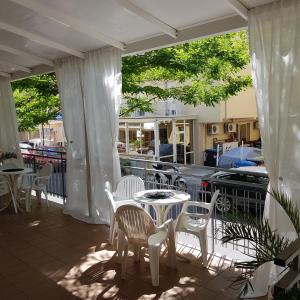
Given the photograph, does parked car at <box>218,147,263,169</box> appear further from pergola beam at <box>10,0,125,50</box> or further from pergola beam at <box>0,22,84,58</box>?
pergola beam at <box>10,0,125,50</box>

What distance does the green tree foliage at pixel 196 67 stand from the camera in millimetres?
7438

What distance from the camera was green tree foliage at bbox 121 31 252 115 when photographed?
7438 millimetres

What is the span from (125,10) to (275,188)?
2.32 m

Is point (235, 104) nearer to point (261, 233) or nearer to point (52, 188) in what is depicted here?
point (52, 188)

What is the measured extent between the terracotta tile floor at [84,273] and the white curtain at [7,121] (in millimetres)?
2991

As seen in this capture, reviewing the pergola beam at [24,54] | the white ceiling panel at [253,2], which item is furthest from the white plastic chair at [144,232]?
the pergola beam at [24,54]

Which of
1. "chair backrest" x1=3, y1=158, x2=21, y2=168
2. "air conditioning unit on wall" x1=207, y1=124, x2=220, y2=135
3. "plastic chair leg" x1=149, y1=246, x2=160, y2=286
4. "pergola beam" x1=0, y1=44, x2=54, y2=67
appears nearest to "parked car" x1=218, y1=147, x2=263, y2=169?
"air conditioning unit on wall" x1=207, y1=124, x2=220, y2=135

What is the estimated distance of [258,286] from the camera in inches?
126

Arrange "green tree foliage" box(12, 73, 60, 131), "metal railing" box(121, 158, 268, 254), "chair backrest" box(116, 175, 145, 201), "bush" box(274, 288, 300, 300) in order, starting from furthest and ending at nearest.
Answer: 1. "green tree foliage" box(12, 73, 60, 131)
2. "chair backrest" box(116, 175, 145, 201)
3. "metal railing" box(121, 158, 268, 254)
4. "bush" box(274, 288, 300, 300)

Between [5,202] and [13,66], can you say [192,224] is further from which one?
[13,66]

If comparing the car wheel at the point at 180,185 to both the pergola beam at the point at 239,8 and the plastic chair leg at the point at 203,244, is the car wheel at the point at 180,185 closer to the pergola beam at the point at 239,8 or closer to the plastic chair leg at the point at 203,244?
the plastic chair leg at the point at 203,244

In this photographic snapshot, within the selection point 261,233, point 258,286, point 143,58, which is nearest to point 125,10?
point 261,233

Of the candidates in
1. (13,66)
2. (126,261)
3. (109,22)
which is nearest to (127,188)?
(126,261)

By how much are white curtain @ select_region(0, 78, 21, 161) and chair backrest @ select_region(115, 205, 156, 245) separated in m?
4.78
